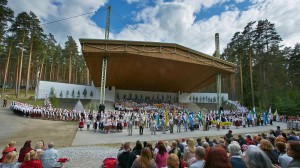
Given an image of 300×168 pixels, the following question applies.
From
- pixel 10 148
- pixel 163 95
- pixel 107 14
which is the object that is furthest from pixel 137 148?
pixel 163 95

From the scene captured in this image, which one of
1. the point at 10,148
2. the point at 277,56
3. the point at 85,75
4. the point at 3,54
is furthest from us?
the point at 85,75

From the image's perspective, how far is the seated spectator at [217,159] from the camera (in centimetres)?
213

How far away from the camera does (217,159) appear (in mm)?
2158

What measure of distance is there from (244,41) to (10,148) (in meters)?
38.4

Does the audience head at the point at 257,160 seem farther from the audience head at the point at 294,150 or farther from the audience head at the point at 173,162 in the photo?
the audience head at the point at 173,162

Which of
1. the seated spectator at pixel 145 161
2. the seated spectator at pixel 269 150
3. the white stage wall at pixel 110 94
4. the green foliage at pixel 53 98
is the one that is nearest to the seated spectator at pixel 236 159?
the seated spectator at pixel 269 150

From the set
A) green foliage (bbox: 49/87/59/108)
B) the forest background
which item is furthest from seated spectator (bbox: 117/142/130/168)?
the forest background

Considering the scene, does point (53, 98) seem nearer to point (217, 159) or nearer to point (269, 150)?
point (269, 150)

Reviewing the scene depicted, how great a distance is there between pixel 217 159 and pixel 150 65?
26.3 metres

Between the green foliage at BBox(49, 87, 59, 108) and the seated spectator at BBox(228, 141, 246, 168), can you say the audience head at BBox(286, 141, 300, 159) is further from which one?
the green foliage at BBox(49, 87, 59, 108)

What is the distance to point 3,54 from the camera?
42.0m

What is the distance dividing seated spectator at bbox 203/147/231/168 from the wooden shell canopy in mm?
20637

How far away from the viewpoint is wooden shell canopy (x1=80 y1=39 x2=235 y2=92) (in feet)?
72.7

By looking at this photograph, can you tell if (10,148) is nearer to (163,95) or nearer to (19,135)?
(19,135)
